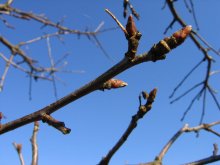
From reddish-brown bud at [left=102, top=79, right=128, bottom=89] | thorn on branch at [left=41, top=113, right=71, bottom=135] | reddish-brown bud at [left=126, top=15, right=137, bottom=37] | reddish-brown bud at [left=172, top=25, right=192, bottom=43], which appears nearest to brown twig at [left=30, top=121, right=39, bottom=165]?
thorn on branch at [left=41, top=113, right=71, bottom=135]

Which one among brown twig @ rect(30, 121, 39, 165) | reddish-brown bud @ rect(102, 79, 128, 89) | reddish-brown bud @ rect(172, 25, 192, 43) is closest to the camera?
reddish-brown bud @ rect(172, 25, 192, 43)

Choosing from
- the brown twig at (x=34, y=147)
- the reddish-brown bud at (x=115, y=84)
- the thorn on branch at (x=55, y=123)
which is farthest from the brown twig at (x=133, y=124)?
the brown twig at (x=34, y=147)

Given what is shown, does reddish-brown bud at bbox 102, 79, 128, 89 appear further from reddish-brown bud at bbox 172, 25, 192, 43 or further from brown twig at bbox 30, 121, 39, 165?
brown twig at bbox 30, 121, 39, 165

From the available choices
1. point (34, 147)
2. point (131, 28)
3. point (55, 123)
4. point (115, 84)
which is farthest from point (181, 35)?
point (34, 147)

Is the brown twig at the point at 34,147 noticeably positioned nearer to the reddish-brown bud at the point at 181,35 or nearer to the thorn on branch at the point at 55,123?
the thorn on branch at the point at 55,123

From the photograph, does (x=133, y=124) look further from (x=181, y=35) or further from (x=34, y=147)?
(x=34, y=147)
